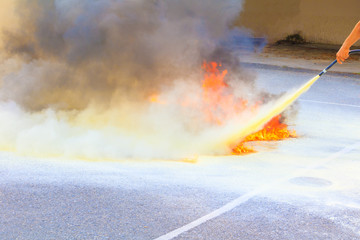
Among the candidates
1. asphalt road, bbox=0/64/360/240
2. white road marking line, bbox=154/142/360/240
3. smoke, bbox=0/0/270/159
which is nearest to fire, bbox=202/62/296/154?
smoke, bbox=0/0/270/159

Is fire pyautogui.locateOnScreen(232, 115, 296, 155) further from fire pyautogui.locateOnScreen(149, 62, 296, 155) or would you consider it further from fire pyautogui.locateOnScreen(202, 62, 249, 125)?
fire pyautogui.locateOnScreen(202, 62, 249, 125)

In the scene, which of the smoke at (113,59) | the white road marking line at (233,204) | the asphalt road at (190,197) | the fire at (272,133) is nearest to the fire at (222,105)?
the fire at (272,133)

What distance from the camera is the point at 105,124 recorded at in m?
8.21

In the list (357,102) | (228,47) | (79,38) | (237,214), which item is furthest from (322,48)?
(237,214)

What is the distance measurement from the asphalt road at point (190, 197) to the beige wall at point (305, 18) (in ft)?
53.4

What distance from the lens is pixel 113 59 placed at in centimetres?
868

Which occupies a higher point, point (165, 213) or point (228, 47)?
point (228, 47)

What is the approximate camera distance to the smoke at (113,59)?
828 centimetres

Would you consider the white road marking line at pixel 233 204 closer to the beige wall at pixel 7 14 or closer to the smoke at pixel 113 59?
the smoke at pixel 113 59

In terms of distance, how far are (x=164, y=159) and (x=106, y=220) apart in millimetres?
2263

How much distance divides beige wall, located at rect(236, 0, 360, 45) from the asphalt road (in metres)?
16.3

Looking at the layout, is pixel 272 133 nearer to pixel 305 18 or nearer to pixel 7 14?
pixel 7 14

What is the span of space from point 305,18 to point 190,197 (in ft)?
64.4

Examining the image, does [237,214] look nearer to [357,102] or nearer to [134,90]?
[134,90]
